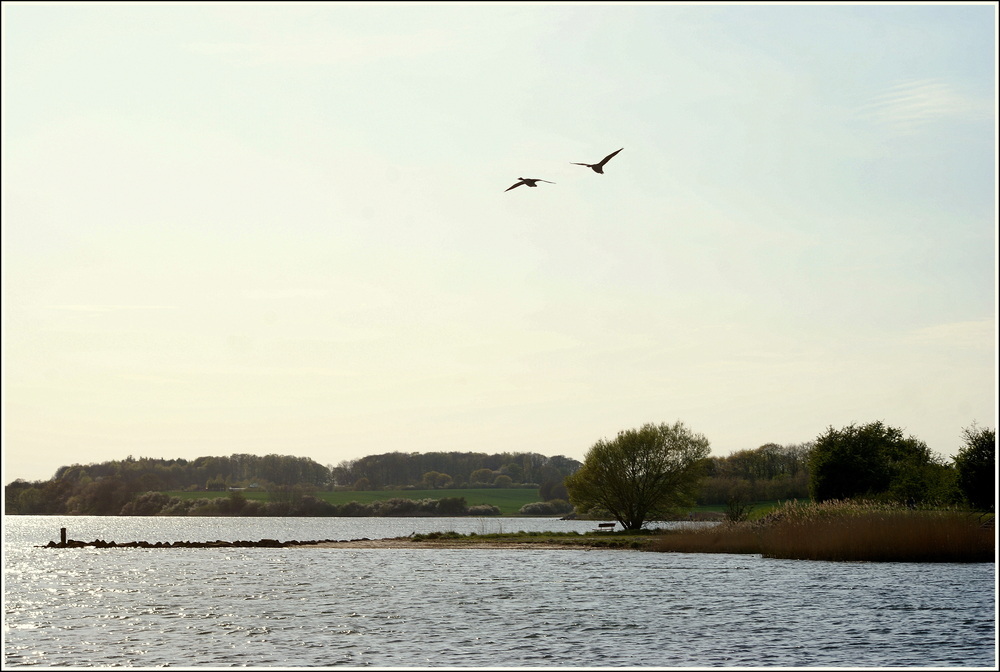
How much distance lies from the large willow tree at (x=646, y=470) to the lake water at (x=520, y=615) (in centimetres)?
2292

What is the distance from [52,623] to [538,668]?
20.6 m

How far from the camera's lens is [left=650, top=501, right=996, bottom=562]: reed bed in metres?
50.8

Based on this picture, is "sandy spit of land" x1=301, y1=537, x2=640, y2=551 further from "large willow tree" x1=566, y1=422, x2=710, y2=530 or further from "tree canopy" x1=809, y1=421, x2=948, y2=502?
"tree canopy" x1=809, y1=421, x2=948, y2=502

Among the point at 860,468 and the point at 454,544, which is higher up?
the point at 860,468

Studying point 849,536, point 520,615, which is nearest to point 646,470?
point 849,536

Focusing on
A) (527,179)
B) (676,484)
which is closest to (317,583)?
(527,179)

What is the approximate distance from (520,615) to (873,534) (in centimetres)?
2442

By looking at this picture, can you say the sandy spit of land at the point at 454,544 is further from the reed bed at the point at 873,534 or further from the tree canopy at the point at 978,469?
the tree canopy at the point at 978,469

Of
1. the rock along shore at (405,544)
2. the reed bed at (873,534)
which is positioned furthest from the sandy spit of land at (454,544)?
the reed bed at (873,534)

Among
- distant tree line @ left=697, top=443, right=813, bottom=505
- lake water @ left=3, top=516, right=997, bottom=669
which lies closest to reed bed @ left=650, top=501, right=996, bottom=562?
lake water @ left=3, top=516, right=997, bottom=669

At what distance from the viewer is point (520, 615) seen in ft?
122

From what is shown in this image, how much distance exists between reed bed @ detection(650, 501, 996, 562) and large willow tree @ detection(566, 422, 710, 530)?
21.0 meters

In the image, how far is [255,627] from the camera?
3547 centimetres

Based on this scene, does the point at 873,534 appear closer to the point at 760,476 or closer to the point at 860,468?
the point at 860,468
